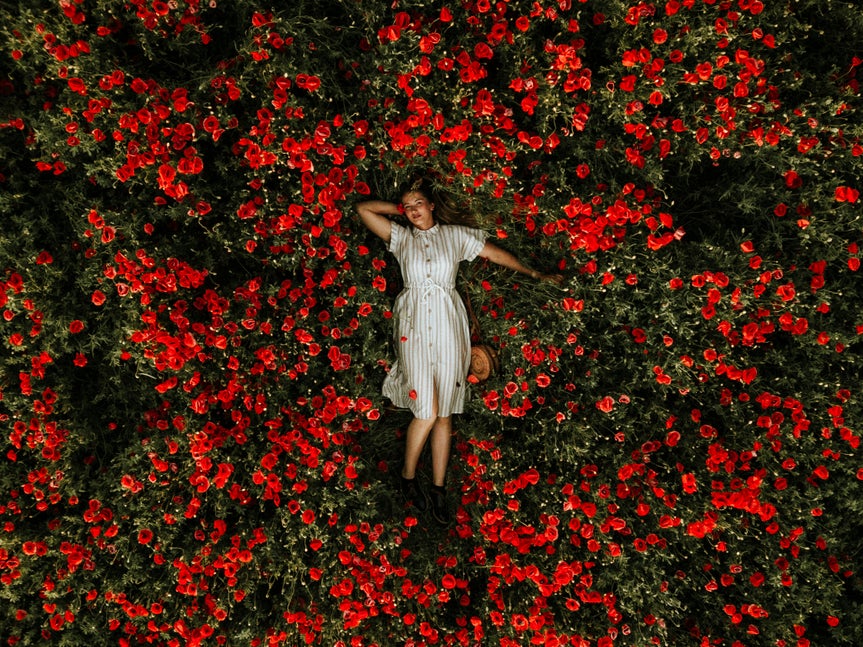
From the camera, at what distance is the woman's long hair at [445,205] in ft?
12.6

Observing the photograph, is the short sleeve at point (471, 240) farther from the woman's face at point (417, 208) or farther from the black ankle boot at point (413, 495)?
the black ankle boot at point (413, 495)

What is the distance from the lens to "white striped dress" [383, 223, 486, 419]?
12.5ft

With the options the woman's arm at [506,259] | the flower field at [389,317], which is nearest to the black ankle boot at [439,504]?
the flower field at [389,317]

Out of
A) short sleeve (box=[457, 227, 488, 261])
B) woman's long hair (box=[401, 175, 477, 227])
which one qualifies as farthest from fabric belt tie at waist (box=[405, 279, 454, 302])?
woman's long hair (box=[401, 175, 477, 227])

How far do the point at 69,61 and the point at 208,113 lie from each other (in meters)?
0.85

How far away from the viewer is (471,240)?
382 centimetres

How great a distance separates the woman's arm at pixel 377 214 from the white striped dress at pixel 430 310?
0.07 metres

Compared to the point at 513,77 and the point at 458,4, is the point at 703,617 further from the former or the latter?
the point at 458,4

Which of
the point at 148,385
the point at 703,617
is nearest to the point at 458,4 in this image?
the point at 148,385

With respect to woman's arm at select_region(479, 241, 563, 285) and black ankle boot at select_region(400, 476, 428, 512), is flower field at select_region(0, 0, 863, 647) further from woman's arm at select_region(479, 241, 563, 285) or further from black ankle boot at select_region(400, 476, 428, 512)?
black ankle boot at select_region(400, 476, 428, 512)

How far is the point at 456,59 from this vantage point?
329 centimetres

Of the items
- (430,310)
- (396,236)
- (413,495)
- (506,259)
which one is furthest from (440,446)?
(396,236)

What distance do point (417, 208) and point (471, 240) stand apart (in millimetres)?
517

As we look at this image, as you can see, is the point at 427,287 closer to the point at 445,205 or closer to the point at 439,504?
the point at 445,205
